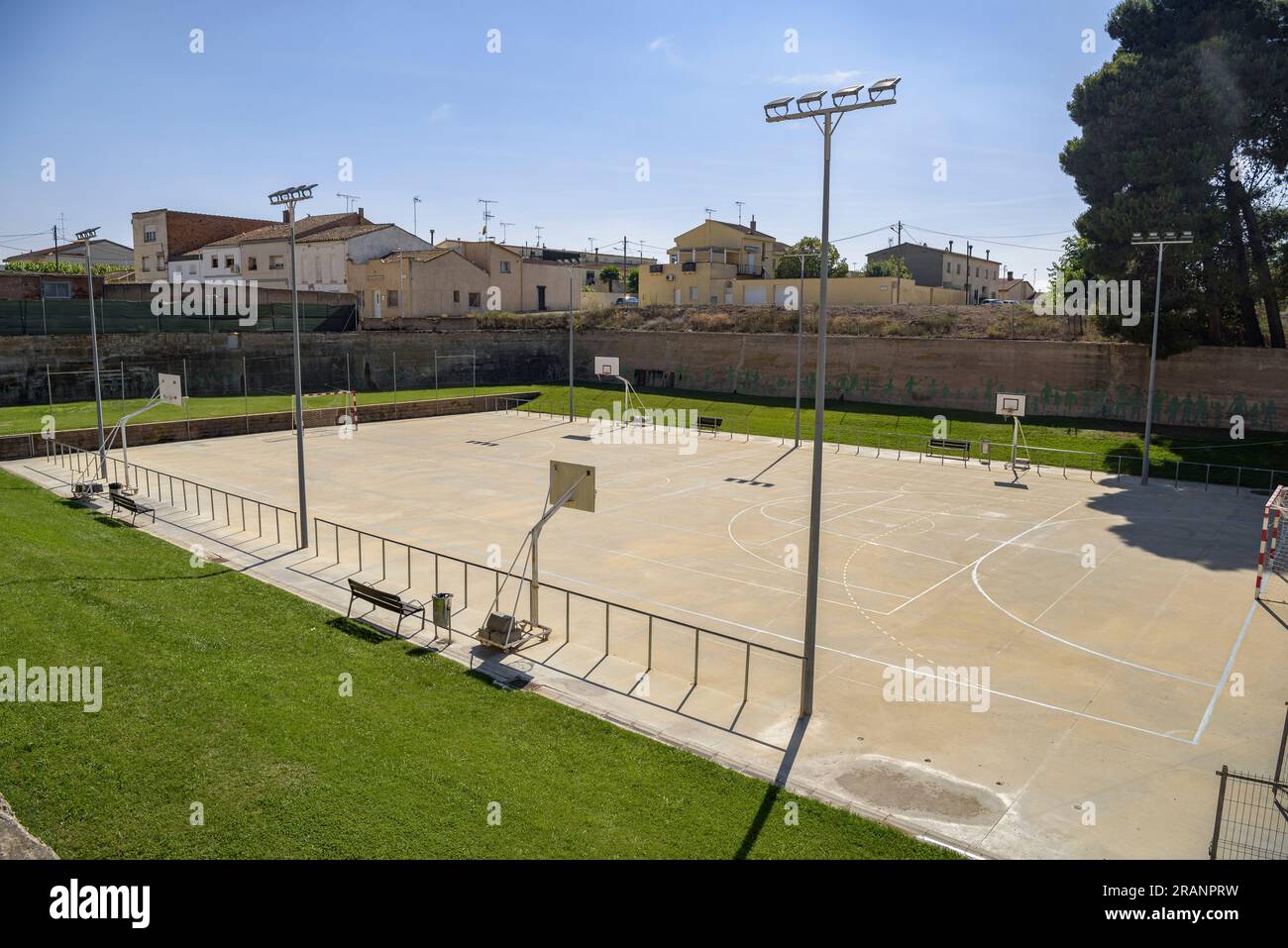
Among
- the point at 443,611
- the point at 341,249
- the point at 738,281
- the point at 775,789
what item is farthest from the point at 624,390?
the point at 775,789

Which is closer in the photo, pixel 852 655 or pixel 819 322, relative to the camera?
pixel 819 322

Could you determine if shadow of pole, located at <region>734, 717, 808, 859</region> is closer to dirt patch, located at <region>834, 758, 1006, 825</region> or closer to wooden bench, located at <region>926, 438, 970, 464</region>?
dirt patch, located at <region>834, 758, 1006, 825</region>

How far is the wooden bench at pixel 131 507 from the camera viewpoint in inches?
890

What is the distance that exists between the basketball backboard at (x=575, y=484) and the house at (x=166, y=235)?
207ft

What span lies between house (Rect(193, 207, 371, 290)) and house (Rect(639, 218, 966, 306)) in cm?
2539

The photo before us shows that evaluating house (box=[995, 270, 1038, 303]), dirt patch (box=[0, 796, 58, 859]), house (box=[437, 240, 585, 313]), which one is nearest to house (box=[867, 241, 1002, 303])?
house (box=[995, 270, 1038, 303])

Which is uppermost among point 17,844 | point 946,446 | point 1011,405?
point 1011,405

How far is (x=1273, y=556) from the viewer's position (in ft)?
64.7

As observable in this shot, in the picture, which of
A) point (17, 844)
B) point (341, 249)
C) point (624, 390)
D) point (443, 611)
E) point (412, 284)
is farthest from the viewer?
point (341, 249)

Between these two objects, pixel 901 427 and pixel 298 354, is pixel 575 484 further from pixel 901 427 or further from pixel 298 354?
pixel 901 427

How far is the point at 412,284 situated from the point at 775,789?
184ft
